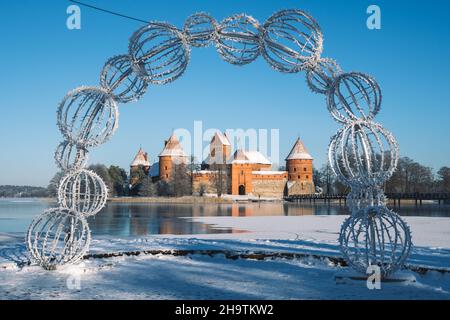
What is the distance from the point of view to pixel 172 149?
86.6 meters

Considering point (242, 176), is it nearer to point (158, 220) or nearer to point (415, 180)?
point (415, 180)

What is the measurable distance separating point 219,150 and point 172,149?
907 centimetres

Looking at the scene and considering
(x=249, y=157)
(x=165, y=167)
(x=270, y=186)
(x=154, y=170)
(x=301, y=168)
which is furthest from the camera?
(x=249, y=157)

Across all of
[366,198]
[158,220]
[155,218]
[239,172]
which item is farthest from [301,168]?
[366,198]

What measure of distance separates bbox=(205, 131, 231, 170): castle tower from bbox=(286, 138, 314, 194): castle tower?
464 inches

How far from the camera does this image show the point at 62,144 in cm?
986

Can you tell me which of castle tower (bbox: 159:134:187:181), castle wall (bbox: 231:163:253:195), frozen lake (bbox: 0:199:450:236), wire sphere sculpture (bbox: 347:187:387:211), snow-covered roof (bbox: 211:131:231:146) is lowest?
frozen lake (bbox: 0:199:450:236)

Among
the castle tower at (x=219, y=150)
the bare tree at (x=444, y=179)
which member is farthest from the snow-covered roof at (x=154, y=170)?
the bare tree at (x=444, y=179)

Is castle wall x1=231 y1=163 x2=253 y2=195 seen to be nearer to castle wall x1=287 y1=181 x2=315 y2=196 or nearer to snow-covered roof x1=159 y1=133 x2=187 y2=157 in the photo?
castle wall x1=287 y1=181 x2=315 y2=196

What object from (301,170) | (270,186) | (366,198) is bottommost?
(366,198)

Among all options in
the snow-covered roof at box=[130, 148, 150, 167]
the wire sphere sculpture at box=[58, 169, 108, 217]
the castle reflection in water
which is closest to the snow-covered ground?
the wire sphere sculpture at box=[58, 169, 108, 217]

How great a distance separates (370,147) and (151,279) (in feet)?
15.7

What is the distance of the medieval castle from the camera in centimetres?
8294
